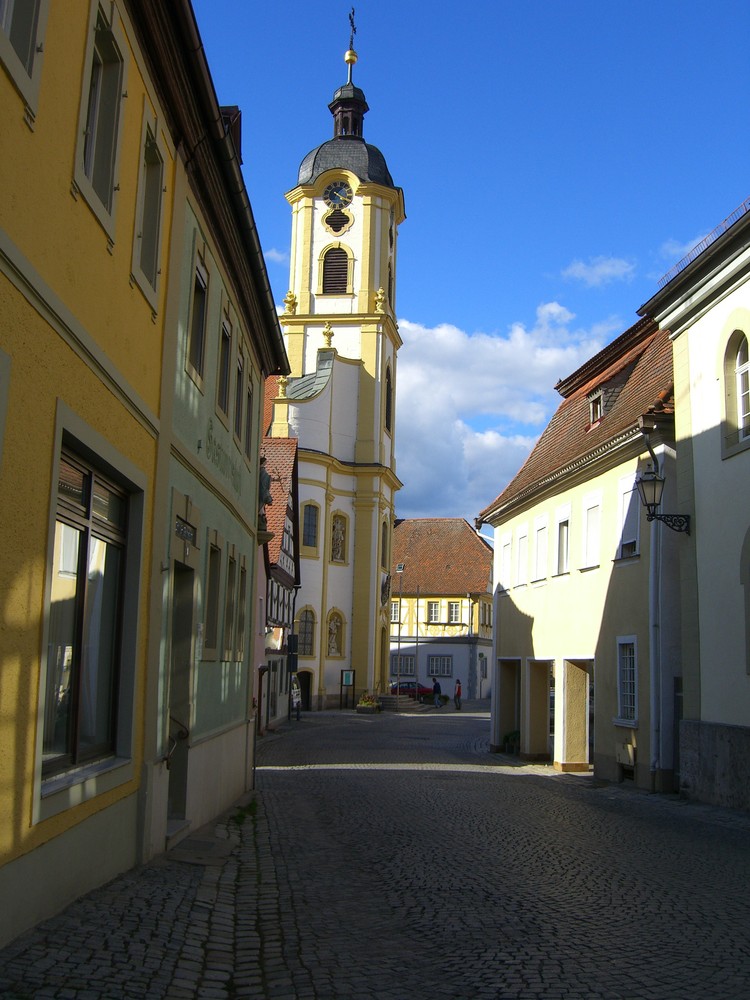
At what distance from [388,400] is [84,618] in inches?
1967

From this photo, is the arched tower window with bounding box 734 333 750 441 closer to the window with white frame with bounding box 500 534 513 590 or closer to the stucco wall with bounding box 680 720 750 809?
the stucco wall with bounding box 680 720 750 809

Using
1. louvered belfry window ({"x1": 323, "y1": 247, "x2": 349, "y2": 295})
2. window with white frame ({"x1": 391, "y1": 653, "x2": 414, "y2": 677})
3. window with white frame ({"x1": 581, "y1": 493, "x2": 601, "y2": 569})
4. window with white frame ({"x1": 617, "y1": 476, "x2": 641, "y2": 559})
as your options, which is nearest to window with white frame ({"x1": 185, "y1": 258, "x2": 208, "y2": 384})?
window with white frame ({"x1": 617, "y1": 476, "x2": 641, "y2": 559})

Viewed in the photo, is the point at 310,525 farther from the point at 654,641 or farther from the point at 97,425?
the point at 97,425

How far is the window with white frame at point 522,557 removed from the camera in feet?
86.4

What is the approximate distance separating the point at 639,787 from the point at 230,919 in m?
12.2

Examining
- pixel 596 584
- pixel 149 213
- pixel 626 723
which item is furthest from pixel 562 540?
pixel 149 213

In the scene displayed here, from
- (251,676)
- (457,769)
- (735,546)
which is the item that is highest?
(735,546)

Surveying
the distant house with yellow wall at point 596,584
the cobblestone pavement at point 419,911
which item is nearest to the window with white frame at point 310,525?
the distant house with yellow wall at point 596,584

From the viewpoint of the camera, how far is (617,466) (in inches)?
793

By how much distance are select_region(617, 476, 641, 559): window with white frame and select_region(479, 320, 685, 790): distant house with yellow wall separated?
4cm

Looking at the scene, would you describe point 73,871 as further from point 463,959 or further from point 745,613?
point 745,613

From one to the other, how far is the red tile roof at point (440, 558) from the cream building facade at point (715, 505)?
2137 inches

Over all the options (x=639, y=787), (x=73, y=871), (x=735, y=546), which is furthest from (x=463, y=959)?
(x=639, y=787)

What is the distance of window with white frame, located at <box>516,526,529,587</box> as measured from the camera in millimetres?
26328
